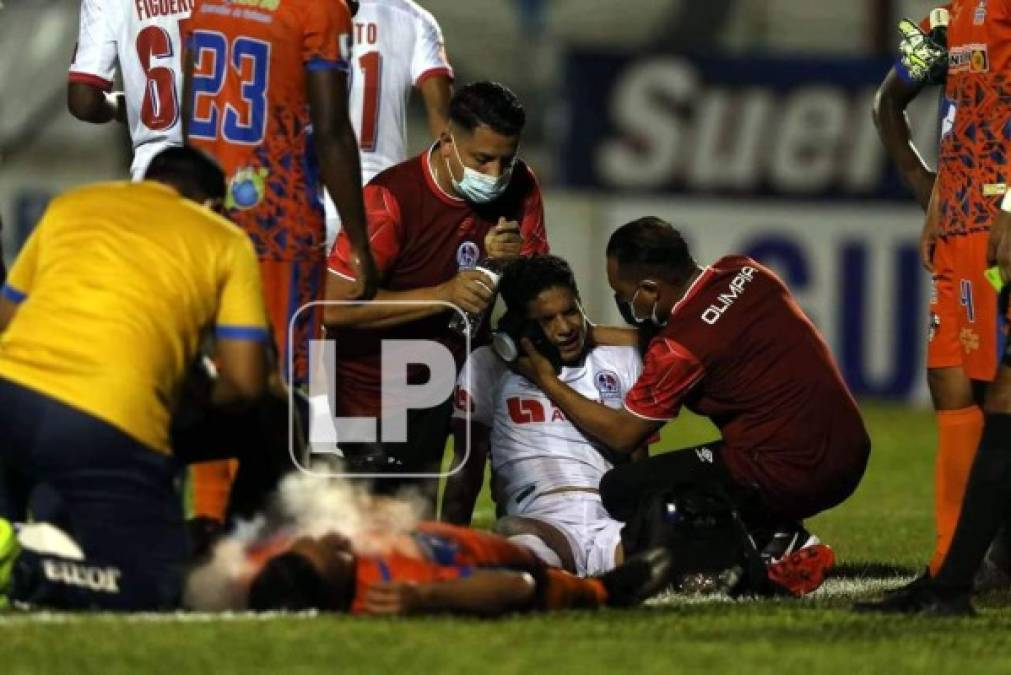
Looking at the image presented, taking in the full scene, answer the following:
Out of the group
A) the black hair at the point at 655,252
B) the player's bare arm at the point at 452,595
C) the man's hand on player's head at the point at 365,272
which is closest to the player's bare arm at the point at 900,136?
the black hair at the point at 655,252

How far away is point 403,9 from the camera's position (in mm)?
9391

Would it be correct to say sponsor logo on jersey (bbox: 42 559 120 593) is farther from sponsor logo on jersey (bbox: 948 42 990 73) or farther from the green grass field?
sponsor logo on jersey (bbox: 948 42 990 73)

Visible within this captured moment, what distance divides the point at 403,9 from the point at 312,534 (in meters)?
3.39

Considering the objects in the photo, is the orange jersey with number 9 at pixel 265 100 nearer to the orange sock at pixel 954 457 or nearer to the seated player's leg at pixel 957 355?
the seated player's leg at pixel 957 355

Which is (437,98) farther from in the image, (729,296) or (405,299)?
(729,296)

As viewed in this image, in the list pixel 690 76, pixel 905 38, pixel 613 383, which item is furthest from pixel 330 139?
pixel 690 76

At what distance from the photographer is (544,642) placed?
5.91m

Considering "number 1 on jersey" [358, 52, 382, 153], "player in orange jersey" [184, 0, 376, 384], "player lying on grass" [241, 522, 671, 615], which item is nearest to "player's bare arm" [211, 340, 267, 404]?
"player lying on grass" [241, 522, 671, 615]

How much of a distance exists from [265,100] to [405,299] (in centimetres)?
123

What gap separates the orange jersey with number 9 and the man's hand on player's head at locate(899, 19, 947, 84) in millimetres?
2012

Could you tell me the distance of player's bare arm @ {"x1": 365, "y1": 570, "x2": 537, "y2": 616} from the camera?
6.25 m

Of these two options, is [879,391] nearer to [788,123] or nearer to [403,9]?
[788,123]

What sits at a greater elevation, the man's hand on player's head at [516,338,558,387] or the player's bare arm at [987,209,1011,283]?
the player's bare arm at [987,209,1011,283]

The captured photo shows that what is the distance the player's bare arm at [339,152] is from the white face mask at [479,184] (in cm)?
99
